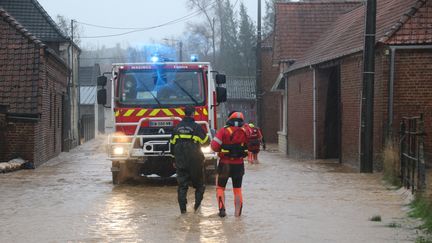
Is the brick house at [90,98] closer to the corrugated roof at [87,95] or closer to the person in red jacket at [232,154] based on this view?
the corrugated roof at [87,95]

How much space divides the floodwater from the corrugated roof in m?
46.7

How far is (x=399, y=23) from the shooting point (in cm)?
1888

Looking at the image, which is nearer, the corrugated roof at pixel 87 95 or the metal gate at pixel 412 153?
the metal gate at pixel 412 153

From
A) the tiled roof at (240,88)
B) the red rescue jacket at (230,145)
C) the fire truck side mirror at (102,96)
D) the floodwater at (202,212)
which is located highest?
the tiled roof at (240,88)

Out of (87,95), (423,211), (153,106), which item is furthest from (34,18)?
(87,95)

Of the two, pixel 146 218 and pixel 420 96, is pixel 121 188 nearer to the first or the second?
pixel 146 218

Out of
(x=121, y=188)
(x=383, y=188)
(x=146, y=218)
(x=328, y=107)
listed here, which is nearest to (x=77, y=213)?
(x=146, y=218)

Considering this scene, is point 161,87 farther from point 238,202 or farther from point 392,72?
point 392,72

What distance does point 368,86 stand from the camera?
18.0m

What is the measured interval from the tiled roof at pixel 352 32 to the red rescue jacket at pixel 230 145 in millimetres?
8978

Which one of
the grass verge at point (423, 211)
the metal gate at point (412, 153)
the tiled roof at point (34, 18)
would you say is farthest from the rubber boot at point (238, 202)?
the tiled roof at point (34, 18)

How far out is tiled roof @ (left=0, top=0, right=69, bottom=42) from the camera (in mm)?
32062

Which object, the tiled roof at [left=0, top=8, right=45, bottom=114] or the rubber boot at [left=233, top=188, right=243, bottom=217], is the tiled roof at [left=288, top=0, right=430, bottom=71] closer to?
the rubber boot at [left=233, top=188, right=243, bottom=217]

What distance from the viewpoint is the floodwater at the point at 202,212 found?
945cm
